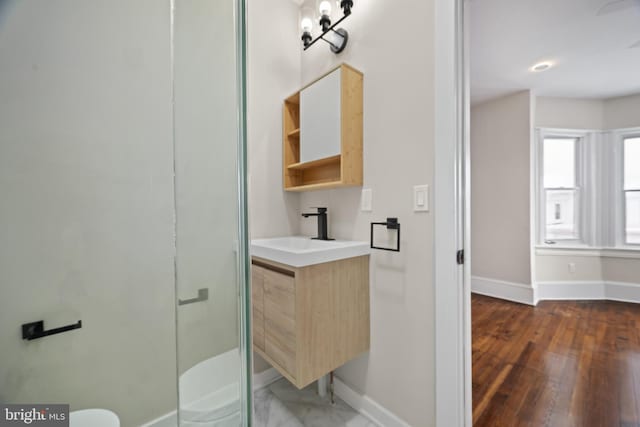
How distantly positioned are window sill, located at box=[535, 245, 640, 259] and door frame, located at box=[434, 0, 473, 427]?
10.4 feet

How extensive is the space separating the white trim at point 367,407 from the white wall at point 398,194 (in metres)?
0.03

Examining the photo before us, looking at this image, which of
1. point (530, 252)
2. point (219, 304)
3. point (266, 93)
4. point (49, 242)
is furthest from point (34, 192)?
point (530, 252)

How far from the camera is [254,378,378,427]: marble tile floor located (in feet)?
4.64

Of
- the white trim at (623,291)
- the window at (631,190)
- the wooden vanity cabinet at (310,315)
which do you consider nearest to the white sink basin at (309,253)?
the wooden vanity cabinet at (310,315)

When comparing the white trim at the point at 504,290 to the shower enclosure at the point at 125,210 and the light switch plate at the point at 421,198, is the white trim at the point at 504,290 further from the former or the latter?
the shower enclosure at the point at 125,210

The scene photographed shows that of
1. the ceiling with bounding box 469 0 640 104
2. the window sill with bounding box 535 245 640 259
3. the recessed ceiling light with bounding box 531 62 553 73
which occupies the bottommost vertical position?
the window sill with bounding box 535 245 640 259

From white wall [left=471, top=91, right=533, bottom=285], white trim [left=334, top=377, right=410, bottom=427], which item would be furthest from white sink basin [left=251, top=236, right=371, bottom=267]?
white wall [left=471, top=91, right=533, bottom=285]

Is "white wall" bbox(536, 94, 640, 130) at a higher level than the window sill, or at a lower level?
higher

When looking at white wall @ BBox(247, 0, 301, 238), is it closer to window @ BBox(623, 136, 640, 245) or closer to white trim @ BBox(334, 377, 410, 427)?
white trim @ BBox(334, 377, 410, 427)

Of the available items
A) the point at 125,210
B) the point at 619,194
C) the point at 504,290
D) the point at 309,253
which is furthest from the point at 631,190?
the point at 125,210

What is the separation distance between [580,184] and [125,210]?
4871 millimetres

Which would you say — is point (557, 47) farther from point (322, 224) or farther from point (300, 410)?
point (300, 410)

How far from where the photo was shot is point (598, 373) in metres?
1.79

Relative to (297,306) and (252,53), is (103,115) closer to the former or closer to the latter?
(252,53)
